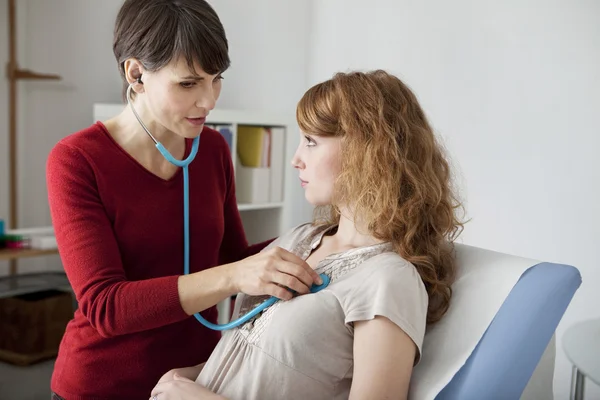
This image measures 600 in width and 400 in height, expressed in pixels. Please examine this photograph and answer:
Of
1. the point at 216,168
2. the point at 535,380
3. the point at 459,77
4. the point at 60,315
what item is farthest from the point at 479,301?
the point at 60,315

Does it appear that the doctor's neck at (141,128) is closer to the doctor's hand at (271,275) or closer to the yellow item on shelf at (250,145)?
the doctor's hand at (271,275)

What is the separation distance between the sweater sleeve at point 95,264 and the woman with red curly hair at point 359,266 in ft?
0.47

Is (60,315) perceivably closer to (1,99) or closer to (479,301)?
(1,99)

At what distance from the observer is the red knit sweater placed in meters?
1.27

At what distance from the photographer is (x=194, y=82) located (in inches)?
54.6

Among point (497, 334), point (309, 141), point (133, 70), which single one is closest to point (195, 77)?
point (133, 70)

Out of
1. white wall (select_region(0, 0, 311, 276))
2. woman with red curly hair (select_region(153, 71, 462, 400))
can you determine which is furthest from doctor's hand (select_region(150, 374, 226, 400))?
white wall (select_region(0, 0, 311, 276))

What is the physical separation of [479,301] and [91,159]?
78cm

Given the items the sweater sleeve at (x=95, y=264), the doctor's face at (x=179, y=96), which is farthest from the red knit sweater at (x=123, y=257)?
the doctor's face at (x=179, y=96)

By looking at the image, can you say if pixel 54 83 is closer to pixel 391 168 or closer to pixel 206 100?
pixel 206 100

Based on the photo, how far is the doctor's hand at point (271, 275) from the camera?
1.16m

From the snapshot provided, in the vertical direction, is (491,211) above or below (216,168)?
below

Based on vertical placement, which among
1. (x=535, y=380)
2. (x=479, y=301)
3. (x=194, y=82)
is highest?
(x=194, y=82)

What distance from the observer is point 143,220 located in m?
1.41
